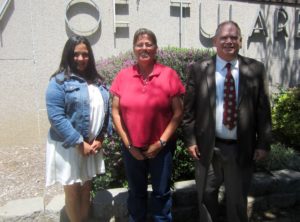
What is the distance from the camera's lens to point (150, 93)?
2.96 meters

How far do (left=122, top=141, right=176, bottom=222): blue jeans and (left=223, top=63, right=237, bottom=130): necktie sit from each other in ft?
1.70

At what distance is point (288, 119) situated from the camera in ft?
17.8

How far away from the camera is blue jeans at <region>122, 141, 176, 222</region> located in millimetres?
3135

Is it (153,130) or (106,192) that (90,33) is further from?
(153,130)

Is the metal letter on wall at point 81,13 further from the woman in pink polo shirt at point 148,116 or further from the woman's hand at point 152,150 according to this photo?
the woman's hand at point 152,150

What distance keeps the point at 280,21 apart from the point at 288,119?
2.63m

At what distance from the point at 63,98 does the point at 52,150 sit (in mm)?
454

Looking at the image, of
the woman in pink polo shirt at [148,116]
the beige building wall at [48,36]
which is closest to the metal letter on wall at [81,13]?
the beige building wall at [48,36]

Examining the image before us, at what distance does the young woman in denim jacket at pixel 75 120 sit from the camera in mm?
3012

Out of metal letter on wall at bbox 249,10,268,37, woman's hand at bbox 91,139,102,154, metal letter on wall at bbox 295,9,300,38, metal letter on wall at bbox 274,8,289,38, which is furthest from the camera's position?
metal letter on wall at bbox 295,9,300,38

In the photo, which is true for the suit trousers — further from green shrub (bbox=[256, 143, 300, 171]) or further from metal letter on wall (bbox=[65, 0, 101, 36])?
metal letter on wall (bbox=[65, 0, 101, 36])

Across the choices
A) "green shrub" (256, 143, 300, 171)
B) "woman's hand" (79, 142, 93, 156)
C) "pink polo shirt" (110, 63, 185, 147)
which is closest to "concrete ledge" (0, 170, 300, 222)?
"green shrub" (256, 143, 300, 171)

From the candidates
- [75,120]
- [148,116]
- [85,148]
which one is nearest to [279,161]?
[148,116]

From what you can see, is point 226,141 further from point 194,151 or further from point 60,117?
point 60,117
